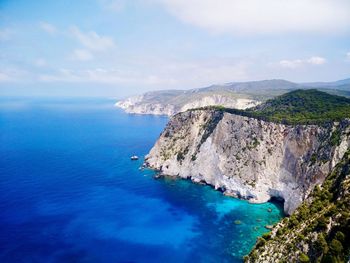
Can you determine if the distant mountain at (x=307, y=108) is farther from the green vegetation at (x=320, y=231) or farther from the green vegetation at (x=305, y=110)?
the green vegetation at (x=320, y=231)

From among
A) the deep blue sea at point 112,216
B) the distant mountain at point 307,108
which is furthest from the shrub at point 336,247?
the distant mountain at point 307,108

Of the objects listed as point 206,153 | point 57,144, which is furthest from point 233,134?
point 57,144

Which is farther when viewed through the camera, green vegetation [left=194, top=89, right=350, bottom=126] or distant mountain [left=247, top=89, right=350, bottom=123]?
distant mountain [left=247, top=89, right=350, bottom=123]

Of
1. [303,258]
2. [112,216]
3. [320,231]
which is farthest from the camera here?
[112,216]

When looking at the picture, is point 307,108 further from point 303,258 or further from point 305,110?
point 303,258

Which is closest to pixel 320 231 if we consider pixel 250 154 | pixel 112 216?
pixel 112 216

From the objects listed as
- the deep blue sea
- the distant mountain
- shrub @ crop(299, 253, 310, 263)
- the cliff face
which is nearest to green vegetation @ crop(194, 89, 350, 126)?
the distant mountain

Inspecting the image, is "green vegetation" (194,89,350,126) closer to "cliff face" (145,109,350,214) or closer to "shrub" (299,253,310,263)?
"cliff face" (145,109,350,214)

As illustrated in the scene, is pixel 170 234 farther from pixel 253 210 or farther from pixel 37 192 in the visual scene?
pixel 37 192
